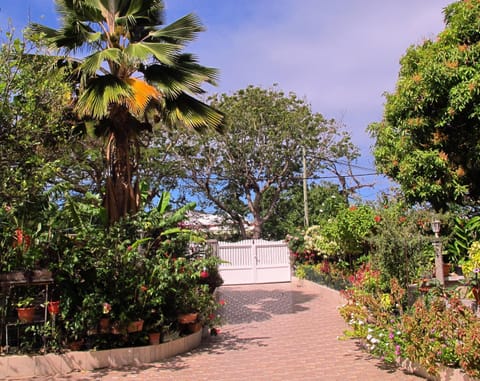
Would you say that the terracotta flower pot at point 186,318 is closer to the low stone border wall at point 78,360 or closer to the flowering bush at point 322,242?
the low stone border wall at point 78,360

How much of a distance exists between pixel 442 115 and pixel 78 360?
958 centimetres

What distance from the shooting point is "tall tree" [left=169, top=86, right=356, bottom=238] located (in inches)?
1027

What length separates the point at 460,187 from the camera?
38.8 feet

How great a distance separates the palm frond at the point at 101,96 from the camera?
852 centimetres

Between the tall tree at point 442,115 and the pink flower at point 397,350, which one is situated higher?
the tall tree at point 442,115

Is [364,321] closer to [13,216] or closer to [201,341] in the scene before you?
[201,341]

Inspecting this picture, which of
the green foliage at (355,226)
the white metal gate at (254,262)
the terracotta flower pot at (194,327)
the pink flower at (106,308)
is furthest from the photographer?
the white metal gate at (254,262)

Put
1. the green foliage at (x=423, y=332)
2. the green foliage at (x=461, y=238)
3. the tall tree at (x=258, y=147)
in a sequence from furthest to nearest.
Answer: the tall tree at (x=258, y=147) → the green foliage at (x=461, y=238) → the green foliage at (x=423, y=332)

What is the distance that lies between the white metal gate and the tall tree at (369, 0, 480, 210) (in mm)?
7785

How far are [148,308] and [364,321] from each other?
10.7 ft

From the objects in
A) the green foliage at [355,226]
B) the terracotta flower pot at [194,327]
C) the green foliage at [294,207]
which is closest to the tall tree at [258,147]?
the green foliage at [294,207]

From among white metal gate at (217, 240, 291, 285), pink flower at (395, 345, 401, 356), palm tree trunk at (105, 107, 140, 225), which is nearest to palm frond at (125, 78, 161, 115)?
palm tree trunk at (105, 107, 140, 225)

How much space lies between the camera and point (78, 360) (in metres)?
6.86

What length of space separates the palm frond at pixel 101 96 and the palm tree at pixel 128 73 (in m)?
0.03
